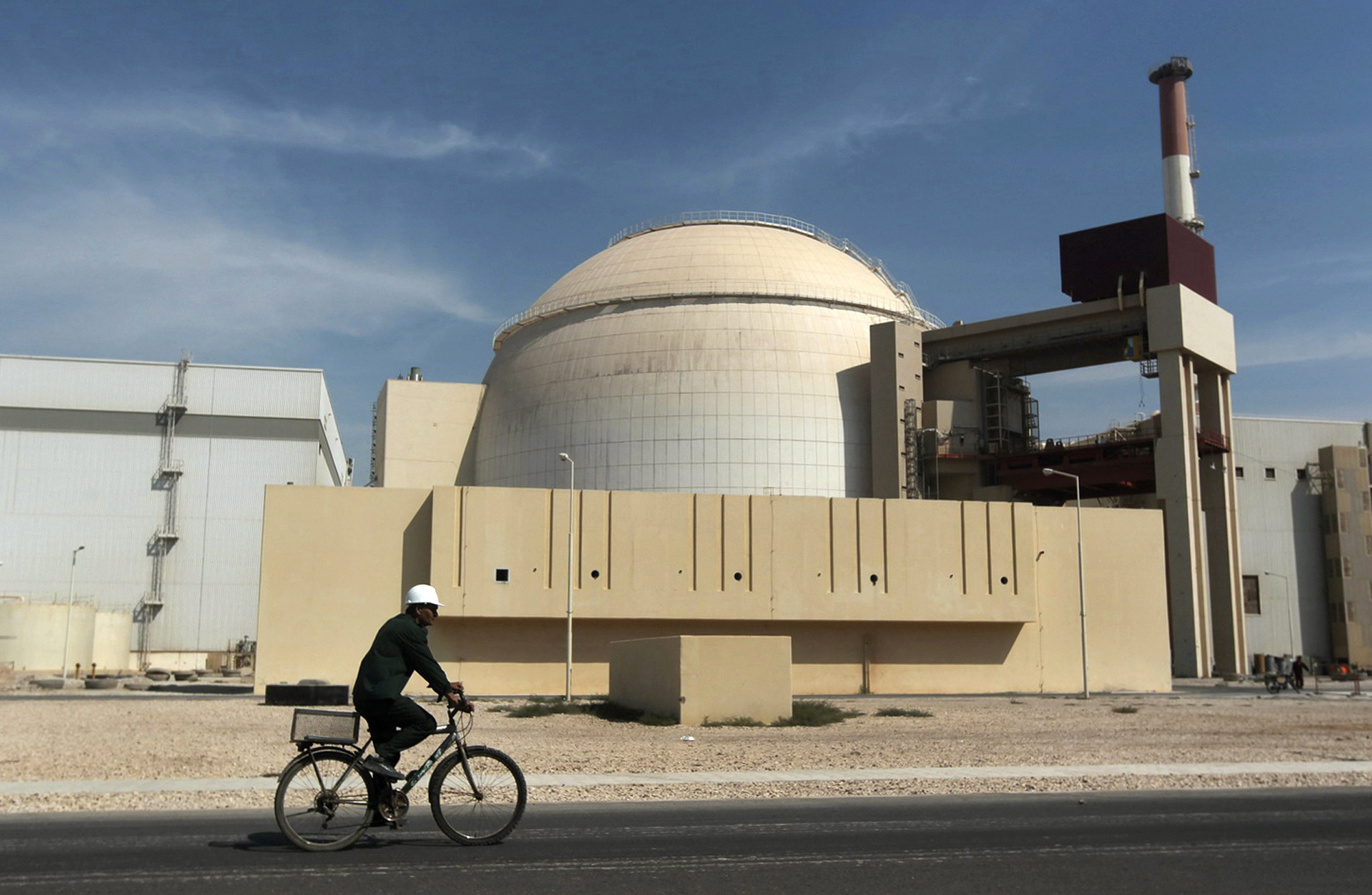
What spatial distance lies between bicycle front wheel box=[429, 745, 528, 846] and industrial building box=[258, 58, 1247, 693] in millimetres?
34029

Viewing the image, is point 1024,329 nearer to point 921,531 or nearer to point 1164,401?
point 1164,401

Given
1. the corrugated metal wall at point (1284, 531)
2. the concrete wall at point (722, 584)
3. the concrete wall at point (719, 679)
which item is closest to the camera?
the concrete wall at point (719, 679)

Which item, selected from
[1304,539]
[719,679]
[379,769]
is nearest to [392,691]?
[379,769]

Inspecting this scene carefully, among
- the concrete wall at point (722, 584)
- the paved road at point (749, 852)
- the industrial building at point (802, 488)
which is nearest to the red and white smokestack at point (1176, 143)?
the industrial building at point (802, 488)

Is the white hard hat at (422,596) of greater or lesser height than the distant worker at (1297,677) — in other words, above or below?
above

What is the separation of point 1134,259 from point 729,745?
4998 cm

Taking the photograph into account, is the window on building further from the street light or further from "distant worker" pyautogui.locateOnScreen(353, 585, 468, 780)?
"distant worker" pyautogui.locateOnScreen(353, 585, 468, 780)

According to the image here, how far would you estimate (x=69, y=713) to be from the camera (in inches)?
1146

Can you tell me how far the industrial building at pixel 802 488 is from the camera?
4519cm

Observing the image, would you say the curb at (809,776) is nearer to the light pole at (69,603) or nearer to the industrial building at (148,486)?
the light pole at (69,603)

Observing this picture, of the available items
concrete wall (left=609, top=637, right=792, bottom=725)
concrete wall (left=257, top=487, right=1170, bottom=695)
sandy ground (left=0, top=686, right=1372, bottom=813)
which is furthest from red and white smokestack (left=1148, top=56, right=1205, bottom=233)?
concrete wall (left=609, top=637, right=792, bottom=725)

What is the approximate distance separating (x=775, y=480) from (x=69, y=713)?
4075 centimetres

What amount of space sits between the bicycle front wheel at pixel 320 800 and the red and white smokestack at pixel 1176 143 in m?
85.9

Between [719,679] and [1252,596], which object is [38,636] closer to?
[719,679]
